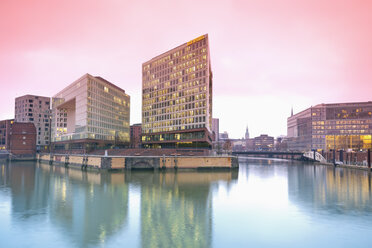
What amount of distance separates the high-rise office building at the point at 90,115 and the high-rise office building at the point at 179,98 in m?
21.6

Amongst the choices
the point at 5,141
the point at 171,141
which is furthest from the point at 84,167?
the point at 5,141

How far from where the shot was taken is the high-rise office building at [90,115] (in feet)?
450

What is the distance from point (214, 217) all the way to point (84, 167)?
7773 cm

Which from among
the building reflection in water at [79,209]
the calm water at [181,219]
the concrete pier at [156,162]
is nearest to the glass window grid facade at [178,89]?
the concrete pier at [156,162]

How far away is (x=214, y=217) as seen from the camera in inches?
1326

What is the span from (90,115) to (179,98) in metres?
44.8

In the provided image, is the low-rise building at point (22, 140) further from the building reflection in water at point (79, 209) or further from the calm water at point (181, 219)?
the calm water at point (181, 219)

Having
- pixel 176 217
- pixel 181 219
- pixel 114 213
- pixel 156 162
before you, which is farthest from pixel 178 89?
pixel 181 219

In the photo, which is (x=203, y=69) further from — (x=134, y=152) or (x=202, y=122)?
(x=134, y=152)

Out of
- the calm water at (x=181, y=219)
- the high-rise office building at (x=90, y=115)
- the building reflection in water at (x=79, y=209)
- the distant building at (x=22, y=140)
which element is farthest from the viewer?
the distant building at (x=22, y=140)

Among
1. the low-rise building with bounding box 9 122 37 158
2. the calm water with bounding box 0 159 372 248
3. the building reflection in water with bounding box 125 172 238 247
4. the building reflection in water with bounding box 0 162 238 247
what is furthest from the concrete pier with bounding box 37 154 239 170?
the low-rise building with bounding box 9 122 37 158

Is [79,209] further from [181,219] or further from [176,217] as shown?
[181,219]

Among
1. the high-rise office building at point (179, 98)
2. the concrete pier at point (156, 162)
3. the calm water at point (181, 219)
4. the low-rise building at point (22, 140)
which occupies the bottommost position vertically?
the calm water at point (181, 219)

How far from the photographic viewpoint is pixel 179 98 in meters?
134
